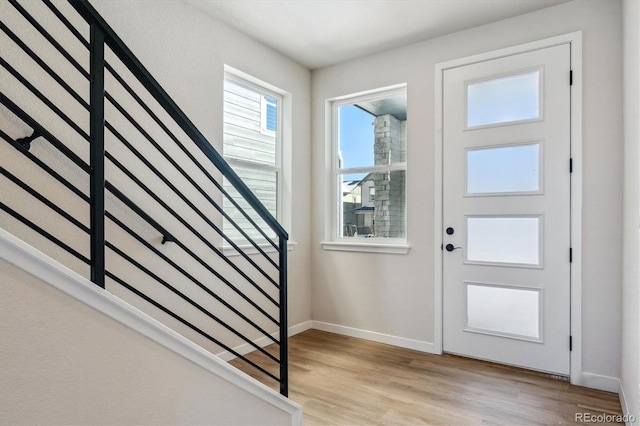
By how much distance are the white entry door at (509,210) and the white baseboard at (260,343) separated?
54.0 inches

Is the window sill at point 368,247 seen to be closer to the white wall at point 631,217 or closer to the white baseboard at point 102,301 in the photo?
the white wall at point 631,217

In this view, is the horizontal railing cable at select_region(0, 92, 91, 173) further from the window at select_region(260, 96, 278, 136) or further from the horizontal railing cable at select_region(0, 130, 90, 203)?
the window at select_region(260, 96, 278, 136)

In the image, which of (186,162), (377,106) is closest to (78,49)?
(186,162)

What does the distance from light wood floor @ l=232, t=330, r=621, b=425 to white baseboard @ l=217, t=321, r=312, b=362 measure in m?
0.08

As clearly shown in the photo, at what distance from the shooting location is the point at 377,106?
3662 mm

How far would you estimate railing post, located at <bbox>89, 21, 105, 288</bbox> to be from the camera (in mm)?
1058

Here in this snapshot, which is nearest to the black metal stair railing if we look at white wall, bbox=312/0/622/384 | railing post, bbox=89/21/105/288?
railing post, bbox=89/21/105/288

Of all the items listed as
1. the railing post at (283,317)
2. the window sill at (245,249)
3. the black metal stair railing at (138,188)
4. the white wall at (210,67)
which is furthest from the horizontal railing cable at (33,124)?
the window sill at (245,249)

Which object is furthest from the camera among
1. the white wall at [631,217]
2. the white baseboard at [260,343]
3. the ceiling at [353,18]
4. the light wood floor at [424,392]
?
the white baseboard at [260,343]

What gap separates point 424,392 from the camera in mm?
2477

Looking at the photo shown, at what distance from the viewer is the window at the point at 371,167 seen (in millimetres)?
3514

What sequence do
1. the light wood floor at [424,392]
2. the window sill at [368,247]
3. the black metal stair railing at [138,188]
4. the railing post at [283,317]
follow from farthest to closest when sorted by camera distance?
the window sill at [368,247]
the light wood floor at [424,392]
the railing post at [283,317]
the black metal stair railing at [138,188]

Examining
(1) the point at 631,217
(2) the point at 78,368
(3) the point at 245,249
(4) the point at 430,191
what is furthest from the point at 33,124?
(4) the point at 430,191

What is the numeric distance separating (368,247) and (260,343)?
1273mm
